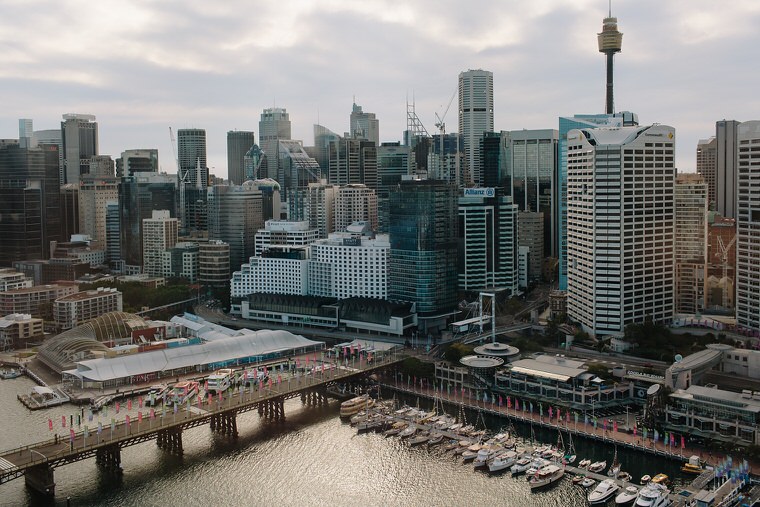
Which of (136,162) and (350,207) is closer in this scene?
(350,207)

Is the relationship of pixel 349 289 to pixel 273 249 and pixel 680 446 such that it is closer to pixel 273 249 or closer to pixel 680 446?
pixel 273 249

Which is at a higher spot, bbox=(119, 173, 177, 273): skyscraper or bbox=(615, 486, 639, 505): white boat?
bbox=(119, 173, 177, 273): skyscraper

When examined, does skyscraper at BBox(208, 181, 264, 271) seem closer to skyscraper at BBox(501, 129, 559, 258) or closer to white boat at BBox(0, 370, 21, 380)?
skyscraper at BBox(501, 129, 559, 258)

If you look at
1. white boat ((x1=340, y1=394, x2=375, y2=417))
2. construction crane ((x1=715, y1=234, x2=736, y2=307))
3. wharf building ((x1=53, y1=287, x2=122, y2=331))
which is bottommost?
white boat ((x1=340, y1=394, x2=375, y2=417))

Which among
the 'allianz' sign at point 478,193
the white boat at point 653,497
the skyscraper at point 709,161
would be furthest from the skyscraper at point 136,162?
the white boat at point 653,497

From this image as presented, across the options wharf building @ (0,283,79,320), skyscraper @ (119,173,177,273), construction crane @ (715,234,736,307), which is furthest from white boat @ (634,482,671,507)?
skyscraper @ (119,173,177,273)

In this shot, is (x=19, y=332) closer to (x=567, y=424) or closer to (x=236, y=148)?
(x=567, y=424)

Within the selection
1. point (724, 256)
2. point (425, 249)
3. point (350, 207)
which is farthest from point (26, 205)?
point (724, 256)
